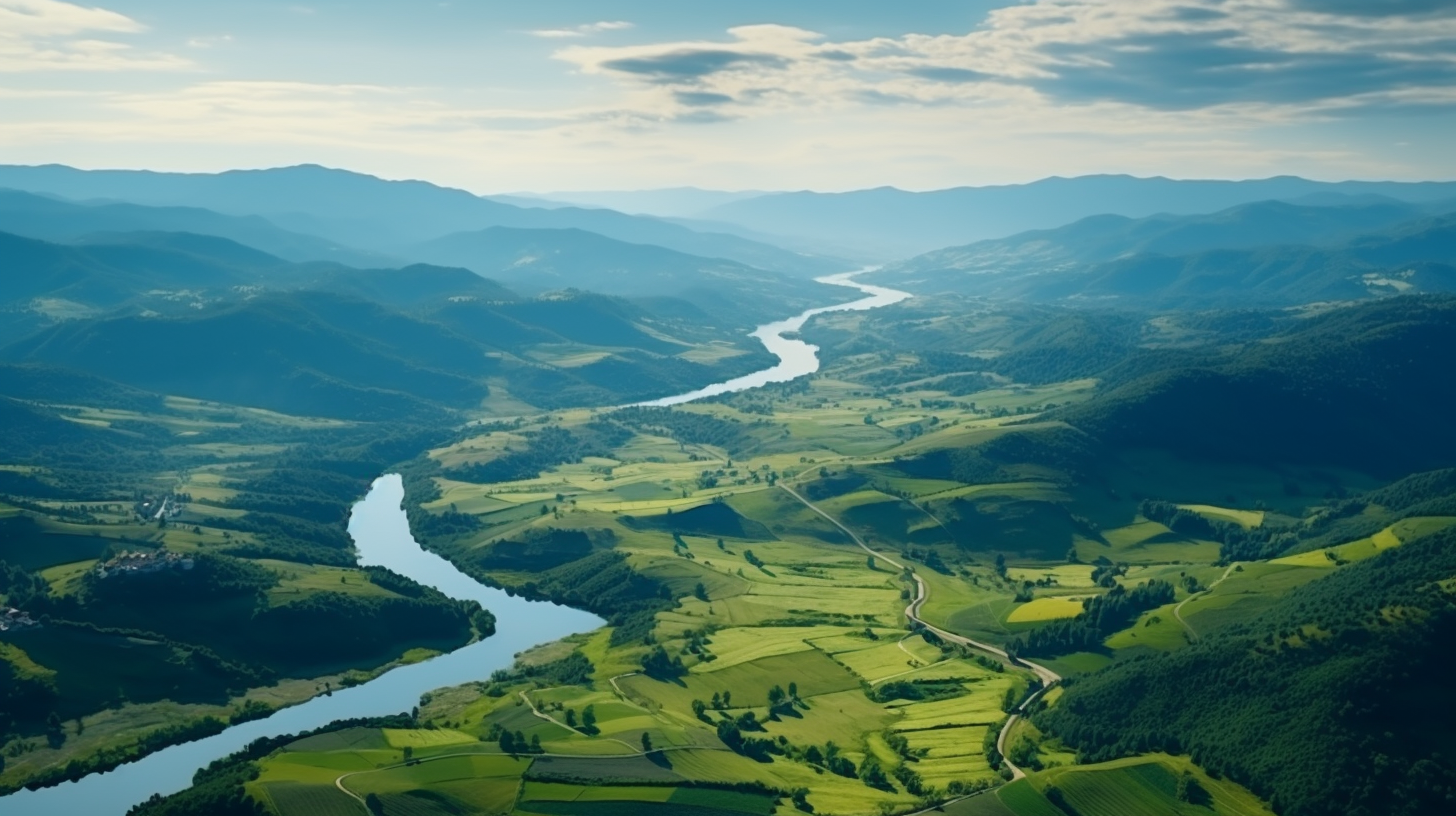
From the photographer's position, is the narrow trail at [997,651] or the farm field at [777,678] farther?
the narrow trail at [997,651]

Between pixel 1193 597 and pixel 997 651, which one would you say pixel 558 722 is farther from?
pixel 1193 597

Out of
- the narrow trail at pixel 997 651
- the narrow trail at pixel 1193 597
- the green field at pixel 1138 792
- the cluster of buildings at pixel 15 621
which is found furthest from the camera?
the narrow trail at pixel 1193 597

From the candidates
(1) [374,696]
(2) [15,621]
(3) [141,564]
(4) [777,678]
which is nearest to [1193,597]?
(4) [777,678]

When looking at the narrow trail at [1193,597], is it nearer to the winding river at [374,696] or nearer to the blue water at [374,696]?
the winding river at [374,696]

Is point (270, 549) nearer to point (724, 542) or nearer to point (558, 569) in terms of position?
point (558, 569)

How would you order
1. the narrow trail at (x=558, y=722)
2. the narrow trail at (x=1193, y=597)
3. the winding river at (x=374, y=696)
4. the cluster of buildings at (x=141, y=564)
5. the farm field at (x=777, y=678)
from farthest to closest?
the cluster of buildings at (x=141, y=564) → the narrow trail at (x=1193, y=597) → the narrow trail at (x=558, y=722) → the winding river at (x=374, y=696) → the farm field at (x=777, y=678)

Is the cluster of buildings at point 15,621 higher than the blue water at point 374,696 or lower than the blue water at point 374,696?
higher

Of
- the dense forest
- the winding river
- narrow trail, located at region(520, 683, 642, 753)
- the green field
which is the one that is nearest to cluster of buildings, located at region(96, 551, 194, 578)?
the winding river

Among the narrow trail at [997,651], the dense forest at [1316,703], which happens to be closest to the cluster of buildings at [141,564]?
the narrow trail at [997,651]

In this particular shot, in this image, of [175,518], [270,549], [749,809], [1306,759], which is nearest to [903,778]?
[749,809]
